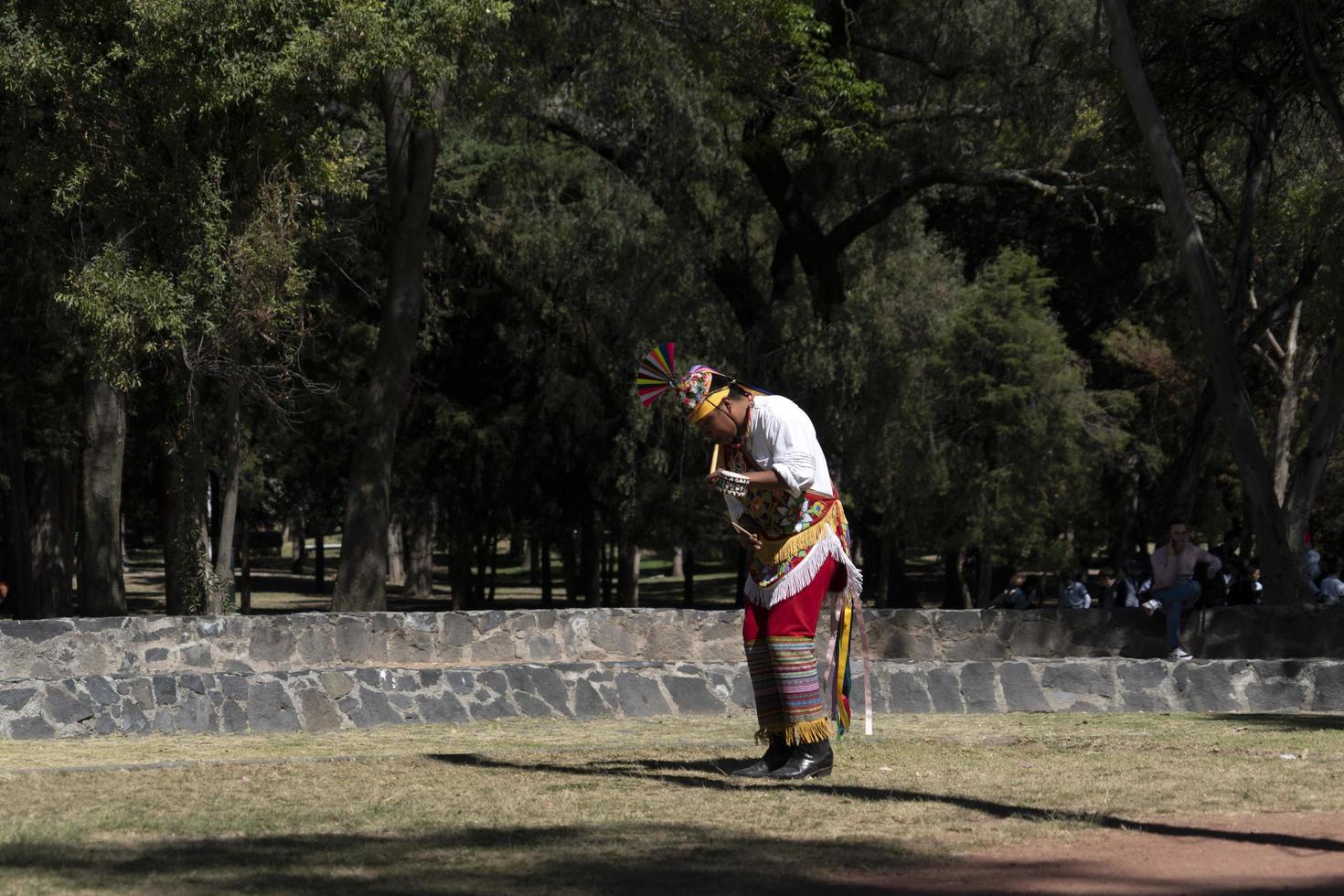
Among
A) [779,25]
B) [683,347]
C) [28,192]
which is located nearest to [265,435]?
[683,347]

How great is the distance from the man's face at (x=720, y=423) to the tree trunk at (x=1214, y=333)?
34.7 feet

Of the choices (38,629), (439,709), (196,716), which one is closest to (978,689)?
(439,709)

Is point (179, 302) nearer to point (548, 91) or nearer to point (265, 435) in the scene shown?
point (548, 91)

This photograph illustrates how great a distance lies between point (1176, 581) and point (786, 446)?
7.96 meters

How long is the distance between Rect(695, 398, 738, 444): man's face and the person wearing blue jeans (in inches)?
306

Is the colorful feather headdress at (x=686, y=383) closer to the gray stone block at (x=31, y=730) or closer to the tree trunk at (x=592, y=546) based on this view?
the gray stone block at (x=31, y=730)

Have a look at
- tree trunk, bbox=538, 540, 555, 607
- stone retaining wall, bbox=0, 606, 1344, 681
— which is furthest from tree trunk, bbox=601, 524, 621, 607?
stone retaining wall, bbox=0, 606, 1344, 681

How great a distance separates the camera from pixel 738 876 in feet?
19.4

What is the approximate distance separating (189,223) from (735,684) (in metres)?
7.91

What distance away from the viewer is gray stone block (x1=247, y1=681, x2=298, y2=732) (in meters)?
11.7

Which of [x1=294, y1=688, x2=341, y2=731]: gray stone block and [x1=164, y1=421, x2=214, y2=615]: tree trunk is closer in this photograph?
[x1=294, y1=688, x2=341, y2=731]: gray stone block

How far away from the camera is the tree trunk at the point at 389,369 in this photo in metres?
21.5

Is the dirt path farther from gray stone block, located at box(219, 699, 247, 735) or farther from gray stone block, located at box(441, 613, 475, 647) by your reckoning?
gray stone block, located at box(441, 613, 475, 647)

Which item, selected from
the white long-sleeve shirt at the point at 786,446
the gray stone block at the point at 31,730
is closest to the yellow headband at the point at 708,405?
the white long-sleeve shirt at the point at 786,446
